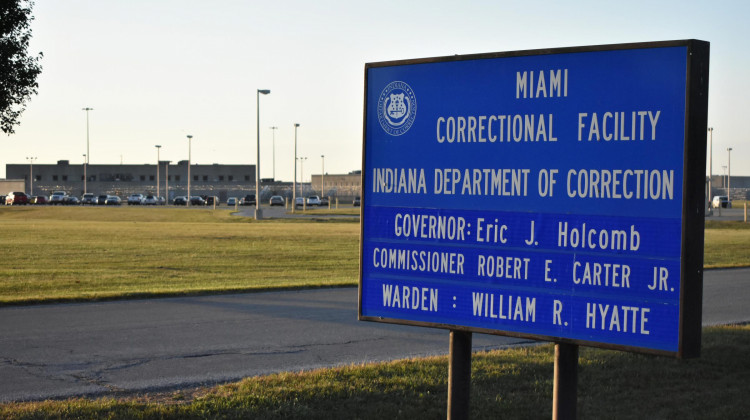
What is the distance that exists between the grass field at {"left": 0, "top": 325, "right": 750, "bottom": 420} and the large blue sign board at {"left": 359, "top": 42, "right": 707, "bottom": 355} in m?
1.84

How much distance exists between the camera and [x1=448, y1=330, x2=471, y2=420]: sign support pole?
490 centimetres

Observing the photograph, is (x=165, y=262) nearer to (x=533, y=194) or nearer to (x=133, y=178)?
(x=533, y=194)

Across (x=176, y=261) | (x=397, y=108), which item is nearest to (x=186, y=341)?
(x=397, y=108)

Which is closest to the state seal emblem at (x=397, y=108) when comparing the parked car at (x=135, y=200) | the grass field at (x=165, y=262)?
the grass field at (x=165, y=262)

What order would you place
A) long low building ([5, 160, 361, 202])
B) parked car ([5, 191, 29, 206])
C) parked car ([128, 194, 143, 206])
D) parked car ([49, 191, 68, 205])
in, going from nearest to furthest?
parked car ([5, 191, 29, 206]), parked car ([128, 194, 143, 206]), parked car ([49, 191, 68, 205]), long low building ([5, 160, 361, 202])

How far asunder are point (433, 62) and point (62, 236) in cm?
3302

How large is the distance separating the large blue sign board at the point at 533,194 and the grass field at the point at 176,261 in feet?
33.5

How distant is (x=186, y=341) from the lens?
33.6 ft

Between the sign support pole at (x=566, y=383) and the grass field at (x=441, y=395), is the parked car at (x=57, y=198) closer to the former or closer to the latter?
the grass field at (x=441, y=395)

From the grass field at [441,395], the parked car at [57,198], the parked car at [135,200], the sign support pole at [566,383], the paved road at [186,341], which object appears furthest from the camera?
the parked car at [57,198]

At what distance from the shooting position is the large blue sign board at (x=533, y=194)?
4238 mm

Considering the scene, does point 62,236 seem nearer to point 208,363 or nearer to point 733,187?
point 208,363

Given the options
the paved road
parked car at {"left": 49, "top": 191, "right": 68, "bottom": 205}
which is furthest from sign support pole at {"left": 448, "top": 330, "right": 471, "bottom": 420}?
parked car at {"left": 49, "top": 191, "right": 68, "bottom": 205}

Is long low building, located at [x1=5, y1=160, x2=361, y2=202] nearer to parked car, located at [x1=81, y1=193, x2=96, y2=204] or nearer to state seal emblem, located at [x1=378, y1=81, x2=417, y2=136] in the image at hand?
parked car, located at [x1=81, y1=193, x2=96, y2=204]
